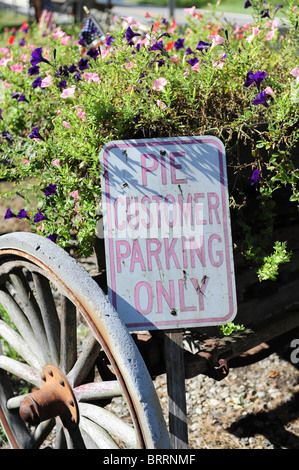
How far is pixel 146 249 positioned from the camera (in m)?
1.78

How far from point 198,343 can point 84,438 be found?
0.52 meters

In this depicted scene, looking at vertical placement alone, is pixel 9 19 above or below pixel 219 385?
above

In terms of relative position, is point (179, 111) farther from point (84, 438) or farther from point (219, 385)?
point (219, 385)

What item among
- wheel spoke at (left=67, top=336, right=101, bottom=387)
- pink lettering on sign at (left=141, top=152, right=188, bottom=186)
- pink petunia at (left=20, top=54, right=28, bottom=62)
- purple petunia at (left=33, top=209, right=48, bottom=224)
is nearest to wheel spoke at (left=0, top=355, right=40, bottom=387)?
wheel spoke at (left=67, top=336, right=101, bottom=387)

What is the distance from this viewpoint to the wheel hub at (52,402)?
6.21 ft

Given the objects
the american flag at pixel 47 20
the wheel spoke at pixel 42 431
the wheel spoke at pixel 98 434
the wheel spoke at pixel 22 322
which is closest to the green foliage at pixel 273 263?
the wheel spoke at pixel 98 434

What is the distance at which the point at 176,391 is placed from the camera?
1.91m

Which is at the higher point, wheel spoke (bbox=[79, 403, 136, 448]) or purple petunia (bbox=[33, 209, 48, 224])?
purple petunia (bbox=[33, 209, 48, 224])

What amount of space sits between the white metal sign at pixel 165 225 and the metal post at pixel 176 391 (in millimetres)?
136

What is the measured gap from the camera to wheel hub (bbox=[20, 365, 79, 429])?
6.21 ft

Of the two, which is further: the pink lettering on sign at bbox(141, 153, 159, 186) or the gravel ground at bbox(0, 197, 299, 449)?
the gravel ground at bbox(0, 197, 299, 449)

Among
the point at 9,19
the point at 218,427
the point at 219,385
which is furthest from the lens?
the point at 9,19

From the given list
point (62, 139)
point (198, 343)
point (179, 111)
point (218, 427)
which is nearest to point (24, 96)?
point (62, 139)

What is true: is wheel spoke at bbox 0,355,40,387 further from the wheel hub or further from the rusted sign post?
the rusted sign post
